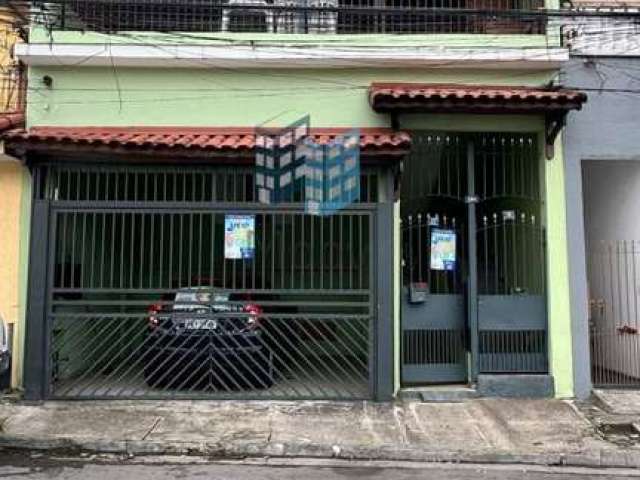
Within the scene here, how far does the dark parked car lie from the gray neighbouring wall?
4.13 meters

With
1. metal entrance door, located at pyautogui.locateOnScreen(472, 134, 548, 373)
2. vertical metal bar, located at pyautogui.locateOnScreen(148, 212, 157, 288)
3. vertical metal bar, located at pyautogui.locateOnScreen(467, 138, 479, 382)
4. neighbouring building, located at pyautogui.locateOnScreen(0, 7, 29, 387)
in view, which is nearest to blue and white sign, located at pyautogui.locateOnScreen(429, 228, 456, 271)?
vertical metal bar, located at pyautogui.locateOnScreen(467, 138, 479, 382)

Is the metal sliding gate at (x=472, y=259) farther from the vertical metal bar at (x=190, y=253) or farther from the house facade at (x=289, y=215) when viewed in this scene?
the vertical metal bar at (x=190, y=253)

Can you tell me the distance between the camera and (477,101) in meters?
9.31

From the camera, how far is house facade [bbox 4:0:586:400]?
9.41m

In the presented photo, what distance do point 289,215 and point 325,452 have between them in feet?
10.8

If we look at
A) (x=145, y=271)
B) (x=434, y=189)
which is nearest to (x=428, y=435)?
(x=434, y=189)

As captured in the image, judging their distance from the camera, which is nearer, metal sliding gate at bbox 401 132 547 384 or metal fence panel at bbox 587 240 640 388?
metal sliding gate at bbox 401 132 547 384

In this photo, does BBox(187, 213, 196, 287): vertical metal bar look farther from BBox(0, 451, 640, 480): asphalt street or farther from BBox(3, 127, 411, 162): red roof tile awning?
BBox(0, 451, 640, 480): asphalt street

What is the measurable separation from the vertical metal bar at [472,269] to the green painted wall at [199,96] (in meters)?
0.70

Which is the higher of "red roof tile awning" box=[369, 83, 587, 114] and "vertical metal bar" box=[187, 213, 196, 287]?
"red roof tile awning" box=[369, 83, 587, 114]

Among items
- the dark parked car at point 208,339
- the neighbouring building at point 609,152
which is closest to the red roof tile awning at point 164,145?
the dark parked car at point 208,339

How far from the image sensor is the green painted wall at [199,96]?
1002 cm

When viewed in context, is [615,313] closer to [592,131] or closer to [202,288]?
[592,131]

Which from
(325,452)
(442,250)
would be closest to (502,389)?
(442,250)
